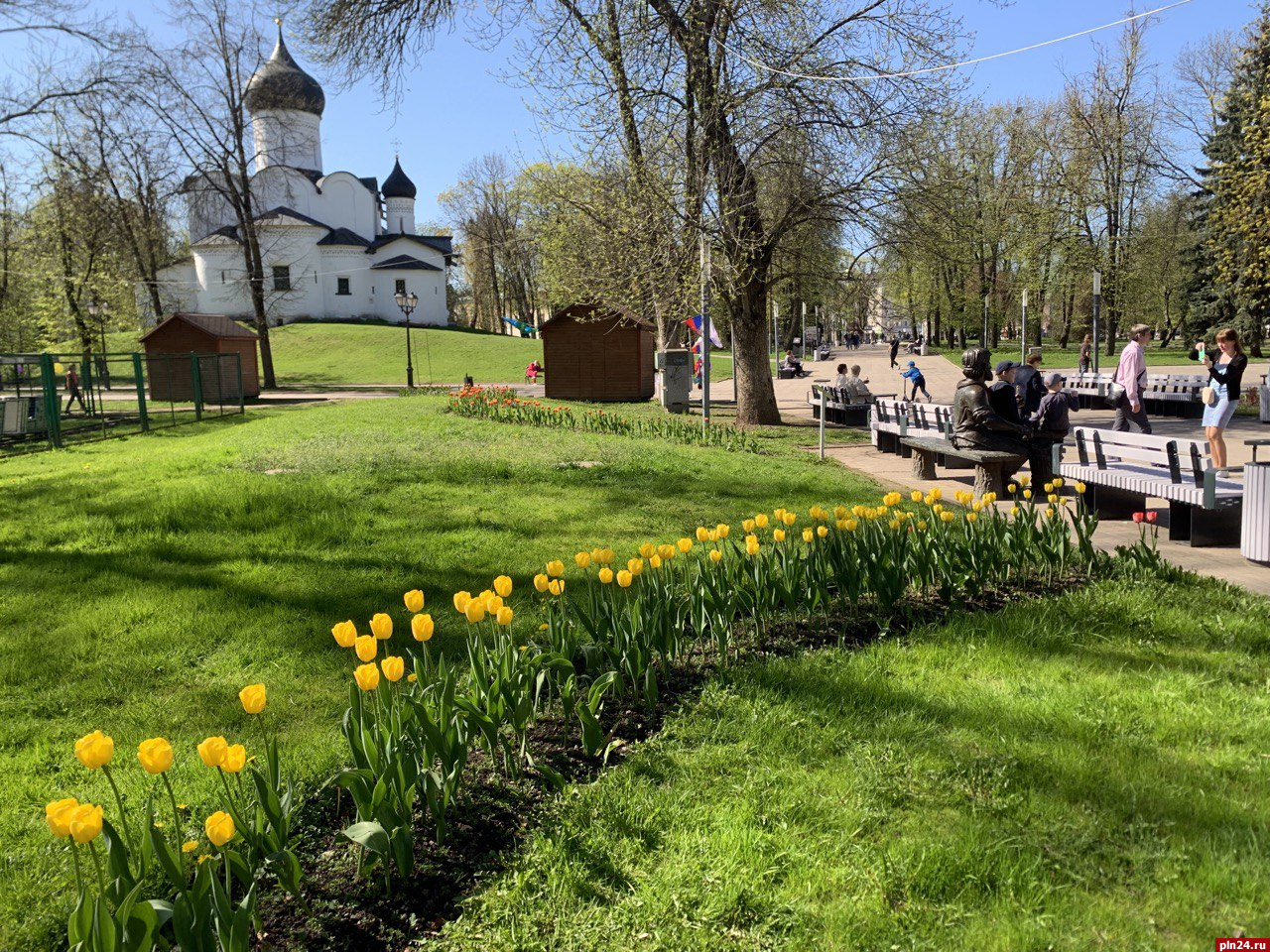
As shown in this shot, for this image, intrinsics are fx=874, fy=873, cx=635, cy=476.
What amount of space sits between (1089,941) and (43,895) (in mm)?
3043

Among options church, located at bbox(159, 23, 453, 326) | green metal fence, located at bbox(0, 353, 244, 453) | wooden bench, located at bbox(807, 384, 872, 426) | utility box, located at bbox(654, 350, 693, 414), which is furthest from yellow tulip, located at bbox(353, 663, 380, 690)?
church, located at bbox(159, 23, 453, 326)

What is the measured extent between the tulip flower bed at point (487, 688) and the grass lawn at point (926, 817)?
1.10 feet

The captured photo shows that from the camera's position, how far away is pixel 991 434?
9.40 meters

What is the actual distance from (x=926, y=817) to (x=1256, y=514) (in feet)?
17.2

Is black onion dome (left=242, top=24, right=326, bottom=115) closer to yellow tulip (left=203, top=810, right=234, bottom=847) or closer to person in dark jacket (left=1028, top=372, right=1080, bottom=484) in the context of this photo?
person in dark jacket (left=1028, top=372, right=1080, bottom=484)

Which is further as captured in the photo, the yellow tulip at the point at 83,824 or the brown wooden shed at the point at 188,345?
the brown wooden shed at the point at 188,345

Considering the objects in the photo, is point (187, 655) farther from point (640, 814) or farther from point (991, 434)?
point (991, 434)

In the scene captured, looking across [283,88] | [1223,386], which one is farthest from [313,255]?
[1223,386]

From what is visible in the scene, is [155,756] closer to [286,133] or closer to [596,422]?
[596,422]

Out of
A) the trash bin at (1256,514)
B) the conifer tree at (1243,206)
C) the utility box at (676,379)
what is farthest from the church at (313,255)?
the trash bin at (1256,514)

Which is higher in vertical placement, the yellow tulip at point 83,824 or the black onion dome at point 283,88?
the black onion dome at point 283,88

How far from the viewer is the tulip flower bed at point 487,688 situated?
81.2 inches

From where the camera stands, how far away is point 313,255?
6397 centimetres

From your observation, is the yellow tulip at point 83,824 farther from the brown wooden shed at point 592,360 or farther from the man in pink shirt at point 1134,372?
the brown wooden shed at point 592,360
